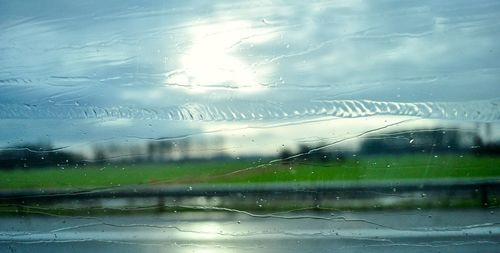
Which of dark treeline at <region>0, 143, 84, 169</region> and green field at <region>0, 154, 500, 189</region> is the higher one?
dark treeline at <region>0, 143, 84, 169</region>

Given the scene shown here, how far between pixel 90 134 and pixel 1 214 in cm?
104

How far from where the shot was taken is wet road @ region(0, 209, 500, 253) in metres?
5.95

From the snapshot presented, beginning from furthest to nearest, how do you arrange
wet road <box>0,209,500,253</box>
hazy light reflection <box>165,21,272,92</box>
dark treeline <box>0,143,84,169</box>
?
dark treeline <box>0,143,84,169</box>
hazy light reflection <box>165,21,272,92</box>
wet road <box>0,209,500,253</box>

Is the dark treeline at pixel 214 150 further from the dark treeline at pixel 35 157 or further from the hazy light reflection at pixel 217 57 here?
the hazy light reflection at pixel 217 57

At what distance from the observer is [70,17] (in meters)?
6.41

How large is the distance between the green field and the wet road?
25 cm

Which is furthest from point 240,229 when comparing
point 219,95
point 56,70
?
point 56,70

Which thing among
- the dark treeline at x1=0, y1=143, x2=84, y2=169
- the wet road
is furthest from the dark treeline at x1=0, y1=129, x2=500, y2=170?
the wet road

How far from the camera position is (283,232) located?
20.0ft

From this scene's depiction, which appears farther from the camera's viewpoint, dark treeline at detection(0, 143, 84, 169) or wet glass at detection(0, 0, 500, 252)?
dark treeline at detection(0, 143, 84, 169)

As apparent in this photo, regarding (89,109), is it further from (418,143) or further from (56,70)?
(418,143)

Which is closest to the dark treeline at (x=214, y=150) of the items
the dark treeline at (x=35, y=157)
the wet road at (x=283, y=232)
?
the dark treeline at (x=35, y=157)

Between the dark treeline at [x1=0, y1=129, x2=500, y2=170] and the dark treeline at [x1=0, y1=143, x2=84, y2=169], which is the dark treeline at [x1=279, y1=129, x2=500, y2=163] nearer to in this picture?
the dark treeline at [x1=0, y1=129, x2=500, y2=170]

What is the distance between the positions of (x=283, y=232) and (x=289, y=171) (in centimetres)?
43
